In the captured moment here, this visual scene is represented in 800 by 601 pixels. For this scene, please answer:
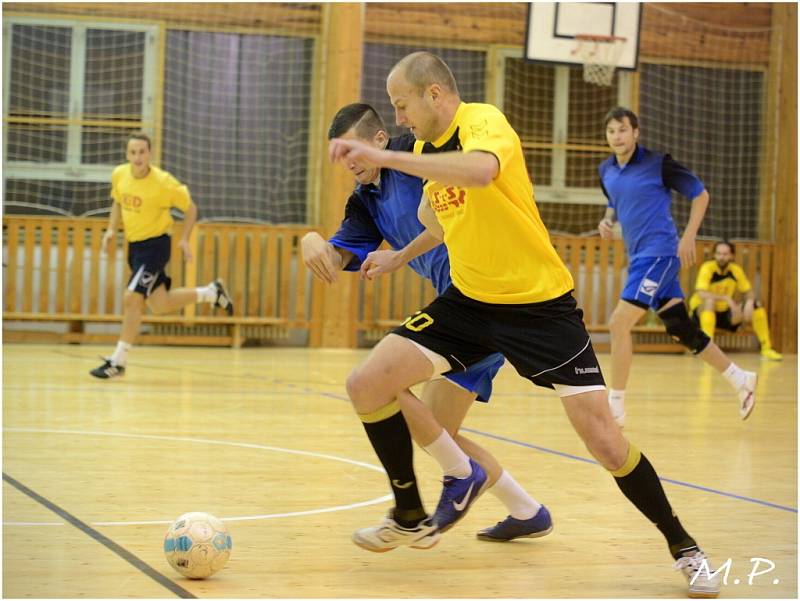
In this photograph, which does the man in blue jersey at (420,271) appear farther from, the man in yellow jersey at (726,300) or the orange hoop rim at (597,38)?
the man in yellow jersey at (726,300)

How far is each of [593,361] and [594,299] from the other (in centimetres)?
1081

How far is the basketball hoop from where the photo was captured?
1262 centimetres

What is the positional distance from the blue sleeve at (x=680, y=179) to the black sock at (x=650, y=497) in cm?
391

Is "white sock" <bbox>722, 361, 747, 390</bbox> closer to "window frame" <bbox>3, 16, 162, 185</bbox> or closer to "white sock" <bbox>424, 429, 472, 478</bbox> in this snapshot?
"white sock" <bbox>424, 429, 472, 478</bbox>

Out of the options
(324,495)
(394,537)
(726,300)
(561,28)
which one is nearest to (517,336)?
(394,537)

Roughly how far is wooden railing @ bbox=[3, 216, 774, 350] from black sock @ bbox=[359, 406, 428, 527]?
923 cm

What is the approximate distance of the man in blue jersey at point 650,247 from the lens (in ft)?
22.0

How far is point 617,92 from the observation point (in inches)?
560

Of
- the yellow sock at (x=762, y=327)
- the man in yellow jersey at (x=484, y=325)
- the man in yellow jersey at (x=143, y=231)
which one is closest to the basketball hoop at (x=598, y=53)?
the yellow sock at (x=762, y=327)

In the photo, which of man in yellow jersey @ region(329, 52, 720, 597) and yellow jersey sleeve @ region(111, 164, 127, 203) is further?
yellow jersey sleeve @ region(111, 164, 127, 203)

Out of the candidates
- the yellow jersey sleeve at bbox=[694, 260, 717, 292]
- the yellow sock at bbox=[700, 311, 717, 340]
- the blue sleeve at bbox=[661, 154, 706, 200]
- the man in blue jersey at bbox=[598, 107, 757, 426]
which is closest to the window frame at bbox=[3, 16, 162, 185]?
the yellow jersey sleeve at bbox=[694, 260, 717, 292]

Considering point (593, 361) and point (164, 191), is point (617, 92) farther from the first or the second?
point (593, 361)

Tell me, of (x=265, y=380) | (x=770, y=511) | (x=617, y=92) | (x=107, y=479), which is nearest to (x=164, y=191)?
(x=265, y=380)

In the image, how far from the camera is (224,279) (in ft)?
42.0
